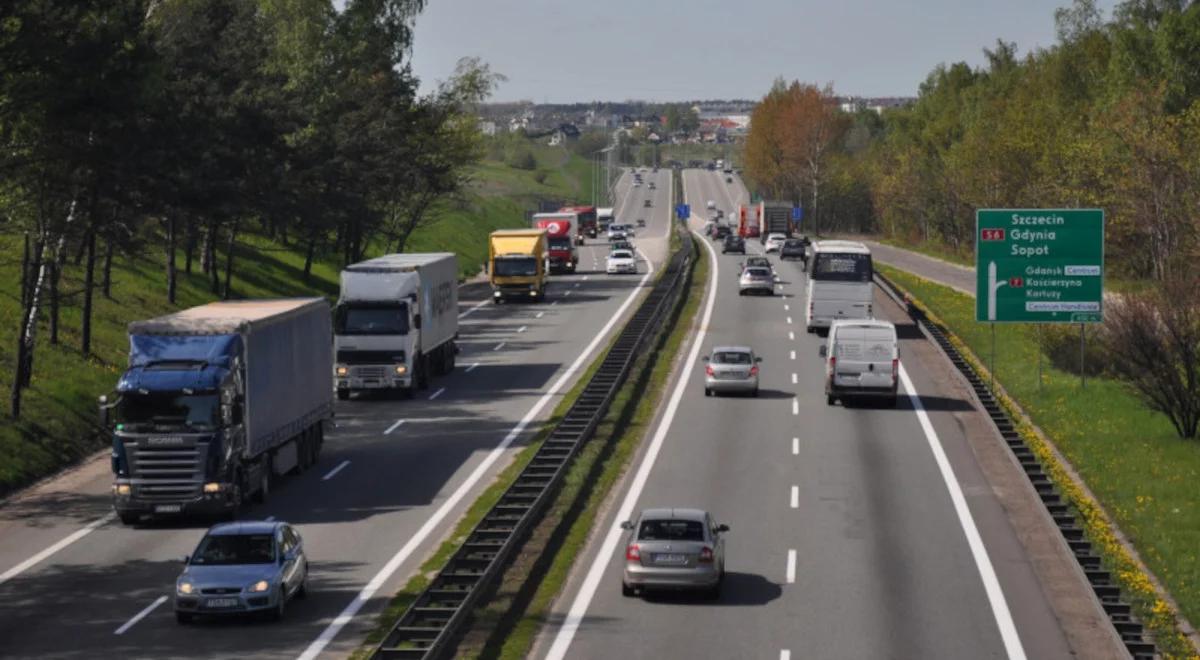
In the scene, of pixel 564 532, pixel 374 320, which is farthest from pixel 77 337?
pixel 564 532

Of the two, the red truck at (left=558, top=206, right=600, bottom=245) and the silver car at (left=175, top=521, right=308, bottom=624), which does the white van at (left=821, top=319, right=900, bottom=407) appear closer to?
the silver car at (left=175, top=521, right=308, bottom=624)

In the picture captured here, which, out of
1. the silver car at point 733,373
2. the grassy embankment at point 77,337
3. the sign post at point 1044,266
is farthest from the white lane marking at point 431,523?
the sign post at point 1044,266

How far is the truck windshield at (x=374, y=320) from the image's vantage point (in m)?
55.3

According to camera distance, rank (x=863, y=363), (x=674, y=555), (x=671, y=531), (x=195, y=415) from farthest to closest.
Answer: (x=863, y=363)
(x=195, y=415)
(x=671, y=531)
(x=674, y=555)

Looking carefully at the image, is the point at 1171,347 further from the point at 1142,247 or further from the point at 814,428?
the point at 1142,247

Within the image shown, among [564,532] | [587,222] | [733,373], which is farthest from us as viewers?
[587,222]

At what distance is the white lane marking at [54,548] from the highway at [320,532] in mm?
57

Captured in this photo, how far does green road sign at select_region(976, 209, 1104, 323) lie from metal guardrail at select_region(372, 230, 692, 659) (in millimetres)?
12903

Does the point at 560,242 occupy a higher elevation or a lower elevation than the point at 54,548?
higher

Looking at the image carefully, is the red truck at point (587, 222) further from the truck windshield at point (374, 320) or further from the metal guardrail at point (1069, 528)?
the truck windshield at point (374, 320)

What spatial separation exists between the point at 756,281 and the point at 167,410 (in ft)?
191

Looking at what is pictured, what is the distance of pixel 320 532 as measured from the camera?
120 ft

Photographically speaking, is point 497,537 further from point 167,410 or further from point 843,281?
point 843,281

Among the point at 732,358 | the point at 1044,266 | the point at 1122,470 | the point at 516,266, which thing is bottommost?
the point at 1122,470
